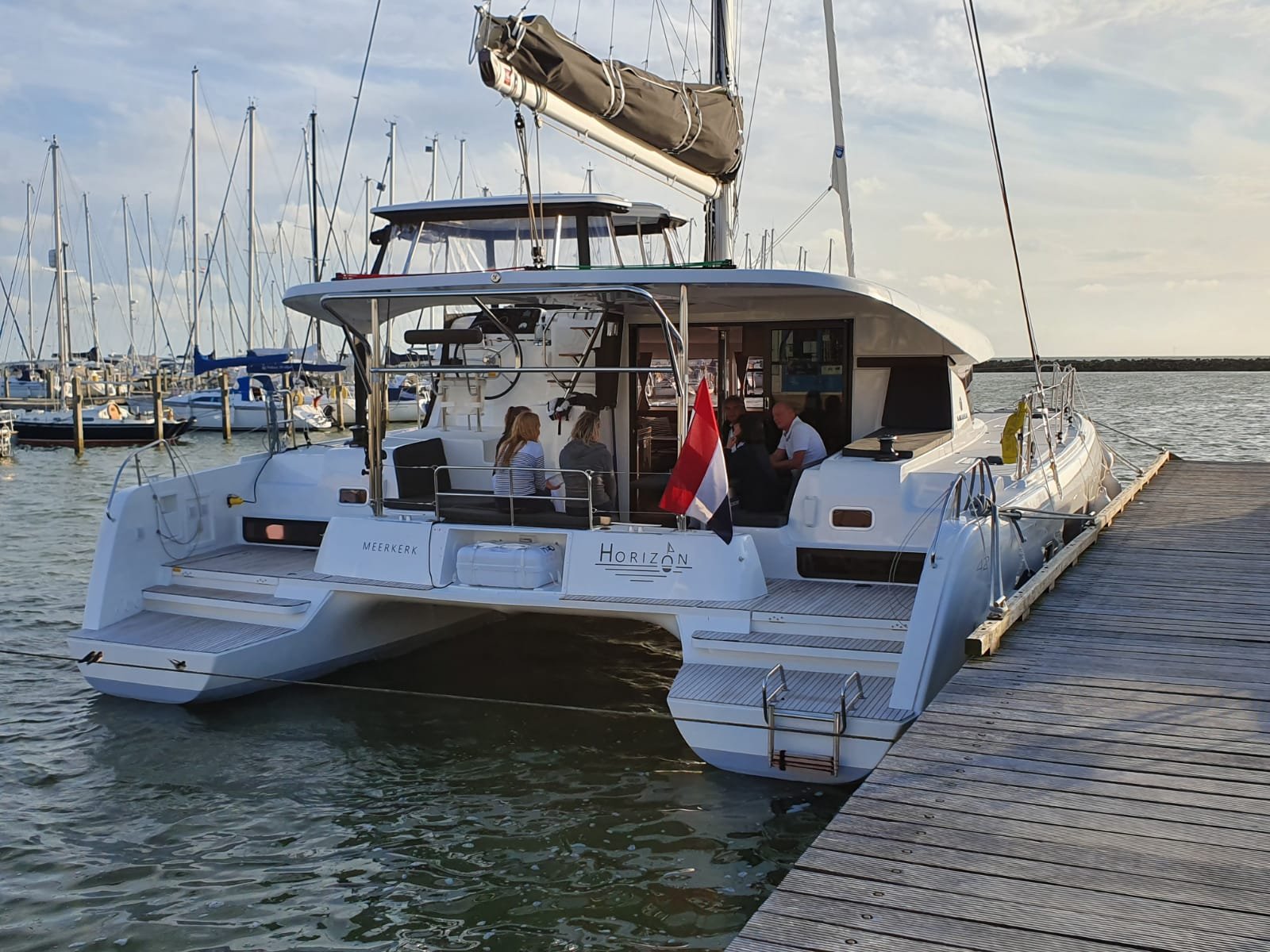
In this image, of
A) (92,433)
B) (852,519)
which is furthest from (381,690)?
(92,433)

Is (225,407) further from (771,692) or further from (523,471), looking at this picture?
(771,692)

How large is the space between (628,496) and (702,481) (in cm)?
244

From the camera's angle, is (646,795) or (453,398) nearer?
(646,795)

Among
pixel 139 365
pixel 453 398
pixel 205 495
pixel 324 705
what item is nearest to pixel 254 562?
pixel 205 495

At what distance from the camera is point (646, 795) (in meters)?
6.72

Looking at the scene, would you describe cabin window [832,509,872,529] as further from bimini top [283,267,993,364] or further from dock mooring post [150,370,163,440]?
dock mooring post [150,370,163,440]

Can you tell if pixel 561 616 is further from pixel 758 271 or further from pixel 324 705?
pixel 758 271

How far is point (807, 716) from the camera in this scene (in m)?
6.09

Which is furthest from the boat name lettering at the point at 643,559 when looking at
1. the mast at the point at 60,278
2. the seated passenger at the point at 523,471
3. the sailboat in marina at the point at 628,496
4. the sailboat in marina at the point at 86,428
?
the mast at the point at 60,278

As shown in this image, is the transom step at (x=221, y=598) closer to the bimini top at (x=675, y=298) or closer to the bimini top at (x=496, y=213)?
the bimini top at (x=675, y=298)

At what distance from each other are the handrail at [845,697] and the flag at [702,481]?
1237mm

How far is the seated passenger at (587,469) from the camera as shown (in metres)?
8.07

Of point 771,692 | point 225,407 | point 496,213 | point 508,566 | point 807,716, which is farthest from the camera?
point 225,407

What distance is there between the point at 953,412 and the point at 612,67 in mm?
4182
